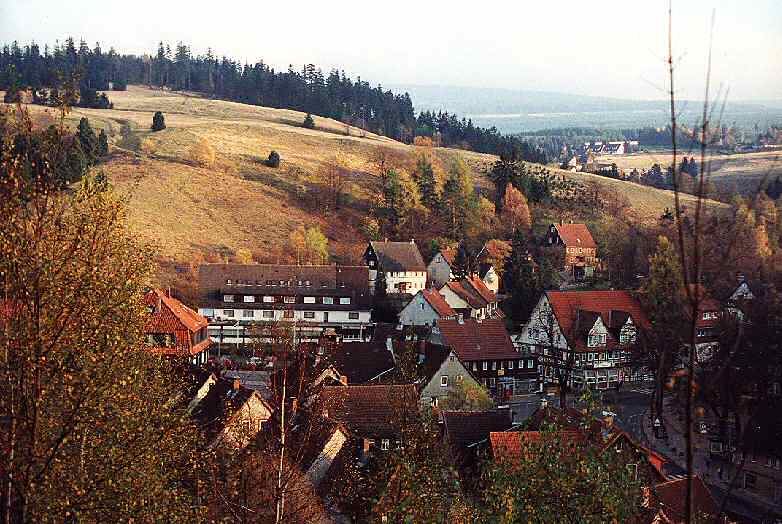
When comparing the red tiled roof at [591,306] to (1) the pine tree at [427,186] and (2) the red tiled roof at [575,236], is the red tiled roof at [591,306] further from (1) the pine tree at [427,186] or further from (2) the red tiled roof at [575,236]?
(1) the pine tree at [427,186]

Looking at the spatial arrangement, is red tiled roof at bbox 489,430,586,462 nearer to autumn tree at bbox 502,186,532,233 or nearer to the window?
the window

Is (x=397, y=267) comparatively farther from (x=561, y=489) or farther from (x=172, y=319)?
(x=561, y=489)

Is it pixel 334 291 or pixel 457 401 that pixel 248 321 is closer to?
pixel 334 291

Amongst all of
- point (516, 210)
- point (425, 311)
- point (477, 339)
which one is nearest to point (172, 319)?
point (477, 339)

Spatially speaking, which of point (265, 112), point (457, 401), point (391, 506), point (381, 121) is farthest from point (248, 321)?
point (381, 121)

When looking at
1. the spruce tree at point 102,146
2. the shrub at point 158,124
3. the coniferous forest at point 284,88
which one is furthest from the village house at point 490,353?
the coniferous forest at point 284,88

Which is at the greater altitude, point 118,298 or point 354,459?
point 118,298

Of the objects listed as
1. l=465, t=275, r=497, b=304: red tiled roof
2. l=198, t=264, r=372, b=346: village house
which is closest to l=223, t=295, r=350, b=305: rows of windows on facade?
l=198, t=264, r=372, b=346: village house
